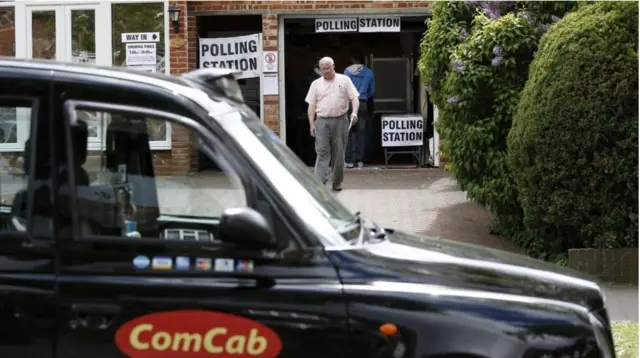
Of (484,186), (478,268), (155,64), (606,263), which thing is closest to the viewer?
(478,268)

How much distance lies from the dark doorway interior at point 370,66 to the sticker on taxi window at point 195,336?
1265 cm

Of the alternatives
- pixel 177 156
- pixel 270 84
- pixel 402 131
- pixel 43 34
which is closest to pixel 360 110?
pixel 402 131

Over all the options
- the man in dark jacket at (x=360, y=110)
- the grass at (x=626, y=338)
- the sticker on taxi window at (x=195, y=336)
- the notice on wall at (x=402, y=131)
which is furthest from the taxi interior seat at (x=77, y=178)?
the notice on wall at (x=402, y=131)

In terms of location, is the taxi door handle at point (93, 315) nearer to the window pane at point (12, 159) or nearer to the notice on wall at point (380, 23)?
the window pane at point (12, 159)

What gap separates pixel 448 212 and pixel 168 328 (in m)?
8.10

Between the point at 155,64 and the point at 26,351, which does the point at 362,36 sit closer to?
the point at 155,64

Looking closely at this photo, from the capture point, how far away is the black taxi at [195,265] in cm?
329

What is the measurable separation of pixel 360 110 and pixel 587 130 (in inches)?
298

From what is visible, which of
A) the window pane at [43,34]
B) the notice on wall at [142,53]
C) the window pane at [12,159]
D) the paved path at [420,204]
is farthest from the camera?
the window pane at [43,34]

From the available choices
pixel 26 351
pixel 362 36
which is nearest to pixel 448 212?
pixel 362 36

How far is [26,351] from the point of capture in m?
3.29

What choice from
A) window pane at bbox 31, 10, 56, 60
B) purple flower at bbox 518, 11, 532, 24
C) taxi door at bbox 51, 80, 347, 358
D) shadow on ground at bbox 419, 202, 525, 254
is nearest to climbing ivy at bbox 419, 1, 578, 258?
purple flower at bbox 518, 11, 532, 24

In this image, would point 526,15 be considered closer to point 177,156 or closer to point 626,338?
point 626,338

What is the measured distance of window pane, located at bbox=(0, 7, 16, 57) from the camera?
1423cm
